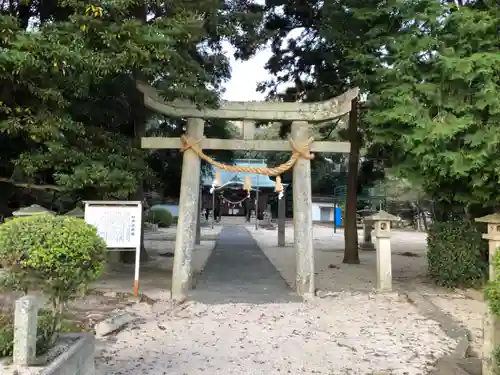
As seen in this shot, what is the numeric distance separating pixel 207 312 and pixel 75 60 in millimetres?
4670

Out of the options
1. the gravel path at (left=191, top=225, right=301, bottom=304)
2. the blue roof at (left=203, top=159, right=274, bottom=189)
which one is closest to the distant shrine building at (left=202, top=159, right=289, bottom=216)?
the blue roof at (left=203, top=159, right=274, bottom=189)

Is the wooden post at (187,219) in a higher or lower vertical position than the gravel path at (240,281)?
higher

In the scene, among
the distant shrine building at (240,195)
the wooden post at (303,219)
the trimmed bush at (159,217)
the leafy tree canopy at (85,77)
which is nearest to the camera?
the leafy tree canopy at (85,77)

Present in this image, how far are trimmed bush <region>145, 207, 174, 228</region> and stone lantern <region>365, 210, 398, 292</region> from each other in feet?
77.8

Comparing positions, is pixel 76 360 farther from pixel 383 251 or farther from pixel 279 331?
pixel 383 251

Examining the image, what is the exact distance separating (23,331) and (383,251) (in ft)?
26.4

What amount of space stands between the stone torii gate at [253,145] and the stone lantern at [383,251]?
1.43m

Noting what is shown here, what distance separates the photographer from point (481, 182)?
8375 mm

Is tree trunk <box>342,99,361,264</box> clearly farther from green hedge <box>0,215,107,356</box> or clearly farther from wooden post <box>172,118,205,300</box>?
green hedge <box>0,215,107,356</box>

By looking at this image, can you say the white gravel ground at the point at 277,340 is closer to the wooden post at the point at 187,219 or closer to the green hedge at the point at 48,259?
the wooden post at the point at 187,219

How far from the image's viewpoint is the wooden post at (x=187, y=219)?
983 cm

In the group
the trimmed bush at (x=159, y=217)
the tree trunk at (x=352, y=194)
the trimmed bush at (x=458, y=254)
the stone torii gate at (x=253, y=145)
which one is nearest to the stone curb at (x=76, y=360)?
the stone torii gate at (x=253, y=145)

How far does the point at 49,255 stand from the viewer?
4.09 m

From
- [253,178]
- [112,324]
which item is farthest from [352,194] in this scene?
[253,178]
